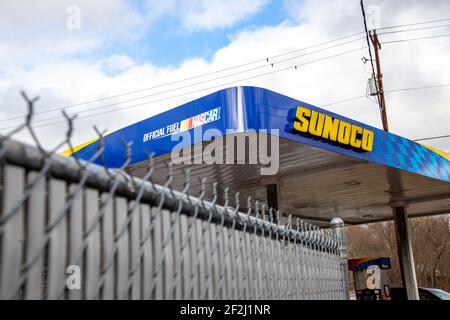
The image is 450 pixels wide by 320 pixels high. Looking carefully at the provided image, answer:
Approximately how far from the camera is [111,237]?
184 cm

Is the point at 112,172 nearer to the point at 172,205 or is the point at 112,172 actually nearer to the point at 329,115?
the point at 172,205

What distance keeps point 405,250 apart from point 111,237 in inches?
703

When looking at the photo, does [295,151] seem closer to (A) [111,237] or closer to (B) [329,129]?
(B) [329,129]

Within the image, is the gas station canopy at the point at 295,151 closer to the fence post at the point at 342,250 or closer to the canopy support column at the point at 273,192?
the canopy support column at the point at 273,192

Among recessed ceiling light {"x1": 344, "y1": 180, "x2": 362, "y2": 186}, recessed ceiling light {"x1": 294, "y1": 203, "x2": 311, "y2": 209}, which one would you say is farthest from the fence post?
recessed ceiling light {"x1": 294, "y1": 203, "x2": 311, "y2": 209}

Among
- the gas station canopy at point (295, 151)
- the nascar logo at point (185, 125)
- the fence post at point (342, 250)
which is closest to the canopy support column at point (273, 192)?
the gas station canopy at point (295, 151)

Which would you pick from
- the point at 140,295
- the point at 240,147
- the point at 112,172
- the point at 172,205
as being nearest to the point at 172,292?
the point at 140,295

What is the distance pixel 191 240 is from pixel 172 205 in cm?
24

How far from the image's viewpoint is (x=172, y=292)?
214 cm

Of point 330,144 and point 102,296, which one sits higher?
point 330,144

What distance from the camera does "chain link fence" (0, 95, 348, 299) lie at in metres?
1.47

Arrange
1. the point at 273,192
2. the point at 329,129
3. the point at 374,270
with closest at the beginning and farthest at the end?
the point at 329,129, the point at 273,192, the point at 374,270

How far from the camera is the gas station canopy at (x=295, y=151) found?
27.8ft

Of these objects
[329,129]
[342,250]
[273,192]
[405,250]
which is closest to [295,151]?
[329,129]
